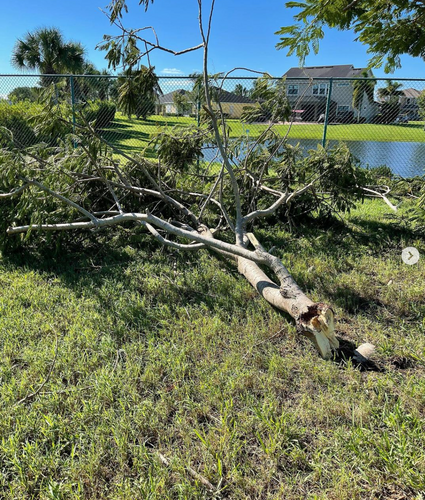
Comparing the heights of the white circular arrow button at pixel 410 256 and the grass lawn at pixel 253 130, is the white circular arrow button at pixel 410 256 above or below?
below

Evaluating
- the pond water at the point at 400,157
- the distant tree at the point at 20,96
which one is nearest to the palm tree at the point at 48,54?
the distant tree at the point at 20,96

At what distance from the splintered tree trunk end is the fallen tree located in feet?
0.55

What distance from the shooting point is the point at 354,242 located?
4.48 m

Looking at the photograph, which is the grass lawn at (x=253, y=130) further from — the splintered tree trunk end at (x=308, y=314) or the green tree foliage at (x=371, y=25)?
the splintered tree trunk end at (x=308, y=314)

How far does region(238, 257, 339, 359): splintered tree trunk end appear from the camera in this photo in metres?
2.35

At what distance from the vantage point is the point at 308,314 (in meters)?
2.42

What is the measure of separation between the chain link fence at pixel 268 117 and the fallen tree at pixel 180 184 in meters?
0.21

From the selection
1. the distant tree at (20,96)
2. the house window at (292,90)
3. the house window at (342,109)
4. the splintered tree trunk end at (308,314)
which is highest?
the distant tree at (20,96)

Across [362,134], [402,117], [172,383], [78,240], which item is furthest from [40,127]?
[362,134]

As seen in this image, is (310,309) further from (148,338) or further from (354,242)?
(354,242)

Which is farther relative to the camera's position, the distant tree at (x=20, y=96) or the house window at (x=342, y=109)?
the distant tree at (x=20, y=96)

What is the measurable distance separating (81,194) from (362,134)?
416 inches

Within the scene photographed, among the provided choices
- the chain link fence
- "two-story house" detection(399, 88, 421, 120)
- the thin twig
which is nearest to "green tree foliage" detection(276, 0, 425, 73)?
the chain link fence

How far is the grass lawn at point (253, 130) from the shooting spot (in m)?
5.34
